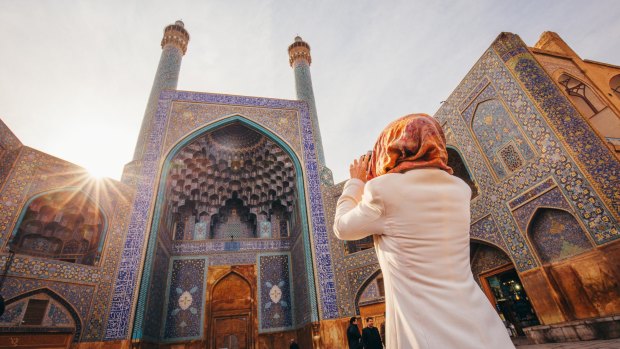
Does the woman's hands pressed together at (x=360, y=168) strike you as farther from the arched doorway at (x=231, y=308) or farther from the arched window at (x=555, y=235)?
the arched doorway at (x=231, y=308)

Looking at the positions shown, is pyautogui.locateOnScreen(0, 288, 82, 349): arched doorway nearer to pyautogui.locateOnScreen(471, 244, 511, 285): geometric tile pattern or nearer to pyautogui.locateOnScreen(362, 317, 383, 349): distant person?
pyautogui.locateOnScreen(362, 317, 383, 349): distant person

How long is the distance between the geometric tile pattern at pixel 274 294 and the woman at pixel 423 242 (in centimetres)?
709

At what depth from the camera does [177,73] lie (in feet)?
30.2

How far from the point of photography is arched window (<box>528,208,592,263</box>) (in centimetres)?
402

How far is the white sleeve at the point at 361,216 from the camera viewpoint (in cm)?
81

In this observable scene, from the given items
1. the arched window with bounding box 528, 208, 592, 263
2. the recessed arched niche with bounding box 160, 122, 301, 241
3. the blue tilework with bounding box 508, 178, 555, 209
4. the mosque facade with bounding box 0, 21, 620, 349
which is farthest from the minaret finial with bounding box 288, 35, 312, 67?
the arched window with bounding box 528, 208, 592, 263

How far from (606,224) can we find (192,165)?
7.60 meters

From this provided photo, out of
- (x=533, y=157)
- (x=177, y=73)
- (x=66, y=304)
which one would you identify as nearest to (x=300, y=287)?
(x=66, y=304)

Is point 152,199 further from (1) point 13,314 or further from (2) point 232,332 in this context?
(2) point 232,332

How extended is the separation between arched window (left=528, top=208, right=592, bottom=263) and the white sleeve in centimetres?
453

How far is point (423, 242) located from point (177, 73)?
32.7ft

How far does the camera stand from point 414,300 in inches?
28.3

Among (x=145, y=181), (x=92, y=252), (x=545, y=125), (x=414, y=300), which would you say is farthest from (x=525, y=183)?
(x=92, y=252)

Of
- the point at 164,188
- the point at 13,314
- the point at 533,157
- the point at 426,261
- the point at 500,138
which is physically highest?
the point at 164,188
